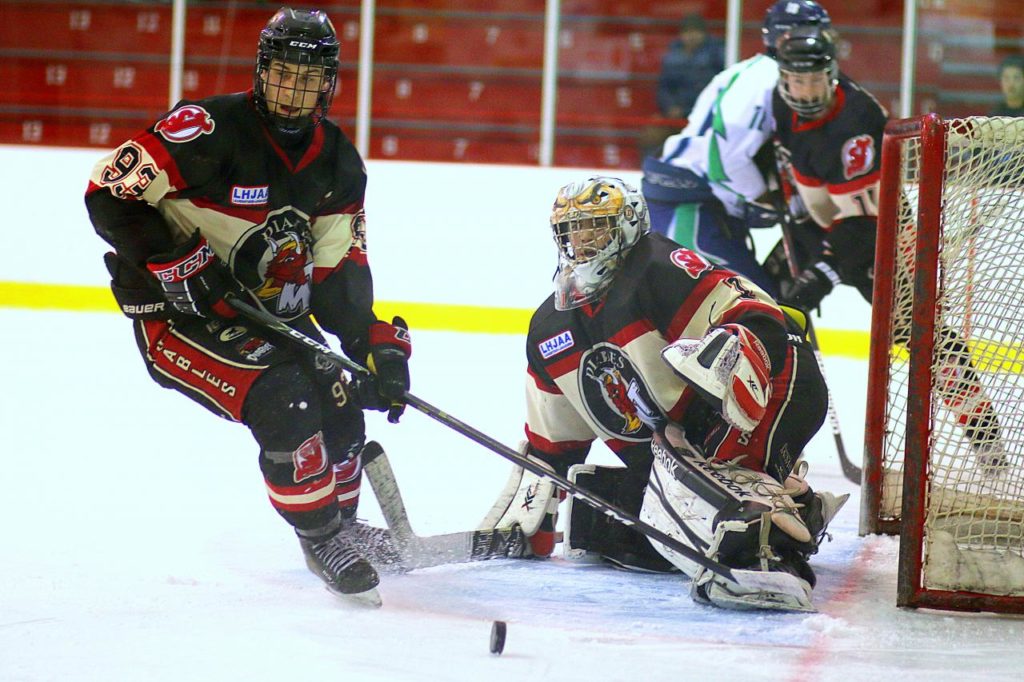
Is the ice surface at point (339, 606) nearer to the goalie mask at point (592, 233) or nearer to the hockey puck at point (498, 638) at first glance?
the hockey puck at point (498, 638)

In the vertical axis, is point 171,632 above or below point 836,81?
below

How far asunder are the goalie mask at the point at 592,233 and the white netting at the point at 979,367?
21.0 inches

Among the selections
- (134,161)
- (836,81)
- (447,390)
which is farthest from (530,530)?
(447,390)

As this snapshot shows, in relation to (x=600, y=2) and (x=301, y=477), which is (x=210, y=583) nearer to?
(x=301, y=477)

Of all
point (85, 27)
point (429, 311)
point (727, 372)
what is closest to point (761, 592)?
point (727, 372)

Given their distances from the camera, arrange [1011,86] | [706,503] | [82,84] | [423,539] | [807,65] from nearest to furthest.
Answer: [706,503] → [423,539] → [807,65] → [1011,86] → [82,84]

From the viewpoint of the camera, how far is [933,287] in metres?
2.22

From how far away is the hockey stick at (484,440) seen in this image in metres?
2.38

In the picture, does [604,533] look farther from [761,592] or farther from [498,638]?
[498,638]

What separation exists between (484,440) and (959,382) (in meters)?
0.94

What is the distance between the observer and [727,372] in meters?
2.26

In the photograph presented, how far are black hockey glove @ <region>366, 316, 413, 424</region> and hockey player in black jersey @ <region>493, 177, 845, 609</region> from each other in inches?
11.8

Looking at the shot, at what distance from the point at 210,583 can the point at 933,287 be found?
138cm

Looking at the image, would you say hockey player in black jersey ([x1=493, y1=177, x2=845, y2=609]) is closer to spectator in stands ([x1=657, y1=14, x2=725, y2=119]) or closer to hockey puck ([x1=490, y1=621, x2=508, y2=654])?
hockey puck ([x1=490, y1=621, x2=508, y2=654])
